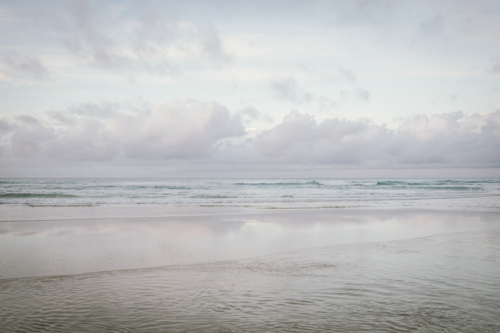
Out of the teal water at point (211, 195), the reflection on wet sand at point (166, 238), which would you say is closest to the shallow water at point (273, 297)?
the reflection on wet sand at point (166, 238)

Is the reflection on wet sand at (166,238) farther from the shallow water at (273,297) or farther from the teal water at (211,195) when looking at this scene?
the teal water at (211,195)

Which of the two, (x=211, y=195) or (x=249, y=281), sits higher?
(x=249, y=281)

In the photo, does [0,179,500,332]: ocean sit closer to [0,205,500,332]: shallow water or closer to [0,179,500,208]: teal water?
[0,205,500,332]: shallow water

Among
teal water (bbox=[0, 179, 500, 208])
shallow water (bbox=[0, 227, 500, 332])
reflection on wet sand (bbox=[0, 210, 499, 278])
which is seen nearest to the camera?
shallow water (bbox=[0, 227, 500, 332])

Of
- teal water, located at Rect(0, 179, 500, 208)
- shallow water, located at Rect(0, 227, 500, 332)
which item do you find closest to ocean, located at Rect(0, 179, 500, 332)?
shallow water, located at Rect(0, 227, 500, 332)

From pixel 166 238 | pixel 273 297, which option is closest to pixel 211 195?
pixel 166 238

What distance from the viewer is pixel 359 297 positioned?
185 inches

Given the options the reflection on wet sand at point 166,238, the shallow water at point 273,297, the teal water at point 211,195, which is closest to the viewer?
the shallow water at point 273,297

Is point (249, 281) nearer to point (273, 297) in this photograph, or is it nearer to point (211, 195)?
point (273, 297)

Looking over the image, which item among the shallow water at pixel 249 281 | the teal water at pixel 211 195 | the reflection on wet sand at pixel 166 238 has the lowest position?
the teal water at pixel 211 195

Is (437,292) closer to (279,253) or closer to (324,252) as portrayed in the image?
(324,252)

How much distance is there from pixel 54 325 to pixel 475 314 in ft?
17.5

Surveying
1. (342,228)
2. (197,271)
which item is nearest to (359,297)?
(197,271)

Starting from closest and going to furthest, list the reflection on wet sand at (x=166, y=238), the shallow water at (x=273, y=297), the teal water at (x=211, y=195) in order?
the shallow water at (x=273, y=297) → the reflection on wet sand at (x=166, y=238) → the teal water at (x=211, y=195)
